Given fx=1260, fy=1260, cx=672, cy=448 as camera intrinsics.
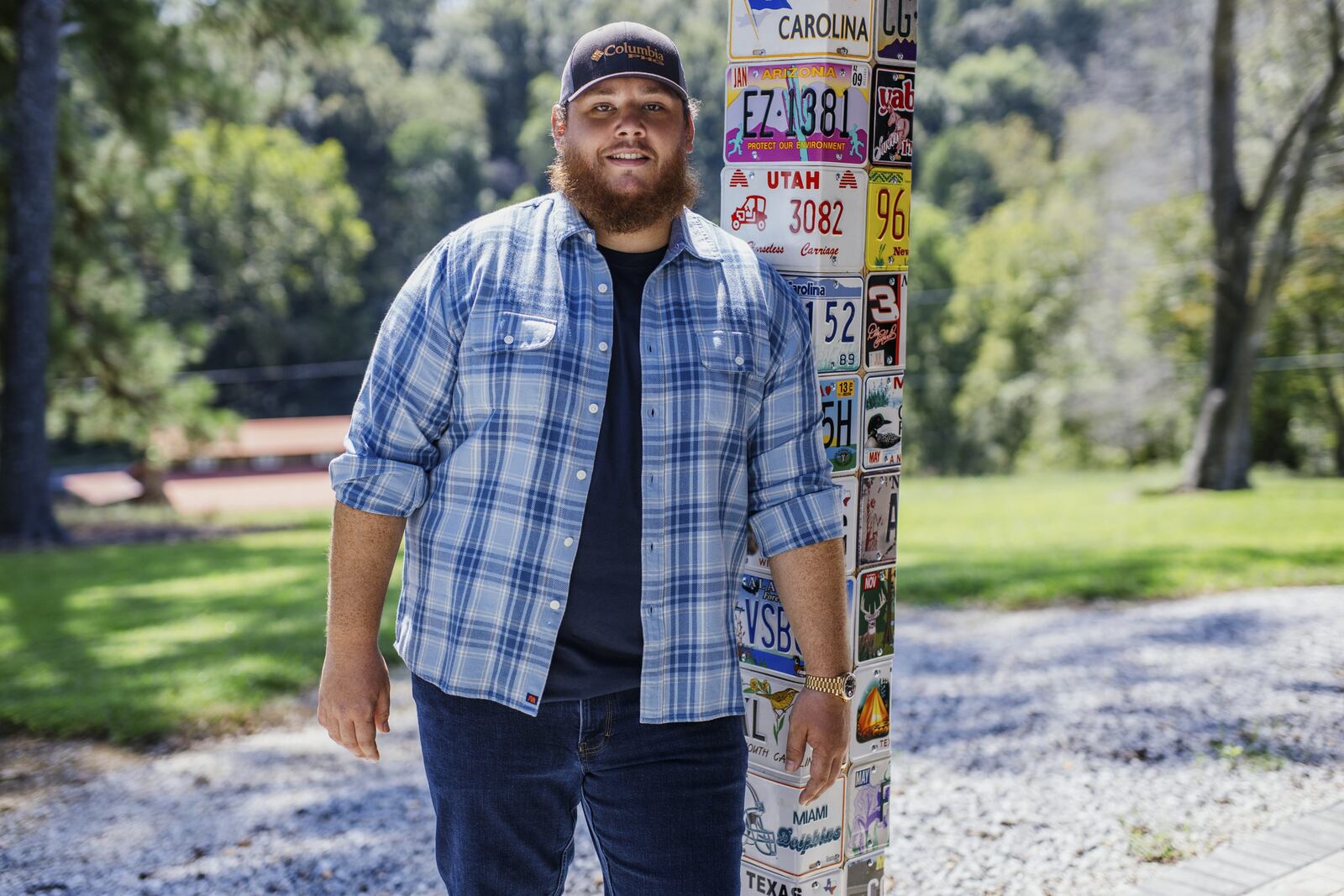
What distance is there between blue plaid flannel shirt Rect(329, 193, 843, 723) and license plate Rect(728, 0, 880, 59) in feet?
2.14

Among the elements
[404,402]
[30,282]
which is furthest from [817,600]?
[30,282]

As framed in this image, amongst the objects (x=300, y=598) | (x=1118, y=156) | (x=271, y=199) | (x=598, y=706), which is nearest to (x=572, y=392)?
(x=598, y=706)

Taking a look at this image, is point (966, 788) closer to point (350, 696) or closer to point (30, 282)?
point (350, 696)

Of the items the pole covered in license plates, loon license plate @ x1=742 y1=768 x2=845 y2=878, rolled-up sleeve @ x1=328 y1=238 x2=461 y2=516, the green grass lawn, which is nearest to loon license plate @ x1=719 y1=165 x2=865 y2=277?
the pole covered in license plates

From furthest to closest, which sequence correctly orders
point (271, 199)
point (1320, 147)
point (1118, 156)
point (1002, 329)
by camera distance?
point (1002, 329) < point (1118, 156) < point (271, 199) < point (1320, 147)

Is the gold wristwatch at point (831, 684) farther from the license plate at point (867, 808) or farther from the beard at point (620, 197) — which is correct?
the beard at point (620, 197)

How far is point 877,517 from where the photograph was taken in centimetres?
300

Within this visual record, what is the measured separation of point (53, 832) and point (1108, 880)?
3622 millimetres

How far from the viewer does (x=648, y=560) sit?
7.56 feet

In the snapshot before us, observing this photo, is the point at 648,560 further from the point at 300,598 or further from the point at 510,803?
the point at 300,598

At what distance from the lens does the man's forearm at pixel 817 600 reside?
2.46 meters

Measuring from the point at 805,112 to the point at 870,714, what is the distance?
1411 mm

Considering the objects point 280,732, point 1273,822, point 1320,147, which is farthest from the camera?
point 1320,147

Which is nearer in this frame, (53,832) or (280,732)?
(53,832)
